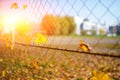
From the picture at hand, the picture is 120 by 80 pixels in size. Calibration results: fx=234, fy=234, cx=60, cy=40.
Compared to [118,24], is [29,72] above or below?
below

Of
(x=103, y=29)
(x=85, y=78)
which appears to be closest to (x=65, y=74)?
(x=85, y=78)

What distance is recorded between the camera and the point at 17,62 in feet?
13.1

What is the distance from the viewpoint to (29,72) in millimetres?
3590

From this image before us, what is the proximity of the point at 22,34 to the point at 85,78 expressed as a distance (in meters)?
1.36

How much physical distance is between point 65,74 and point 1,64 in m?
1.18

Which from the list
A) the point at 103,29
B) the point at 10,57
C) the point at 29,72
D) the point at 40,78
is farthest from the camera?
the point at 10,57

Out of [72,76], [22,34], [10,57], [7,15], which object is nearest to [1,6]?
[7,15]

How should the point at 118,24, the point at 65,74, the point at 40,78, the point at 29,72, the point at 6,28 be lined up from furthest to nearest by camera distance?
1. the point at 6,28
2. the point at 65,74
3. the point at 29,72
4. the point at 40,78
5. the point at 118,24

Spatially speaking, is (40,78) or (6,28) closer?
(40,78)

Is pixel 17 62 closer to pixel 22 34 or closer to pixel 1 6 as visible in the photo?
pixel 22 34

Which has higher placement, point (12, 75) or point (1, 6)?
point (1, 6)

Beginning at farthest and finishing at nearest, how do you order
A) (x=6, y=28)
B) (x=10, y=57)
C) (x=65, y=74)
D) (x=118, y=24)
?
1. (x=6, y=28)
2. (x=10, y=57)
3. (x=65, y=74)
4. (x=118, y=24)

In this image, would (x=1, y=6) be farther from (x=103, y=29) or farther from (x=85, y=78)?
(x=103, y=29)

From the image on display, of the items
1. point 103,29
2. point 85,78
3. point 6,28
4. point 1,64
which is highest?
point 6,28
